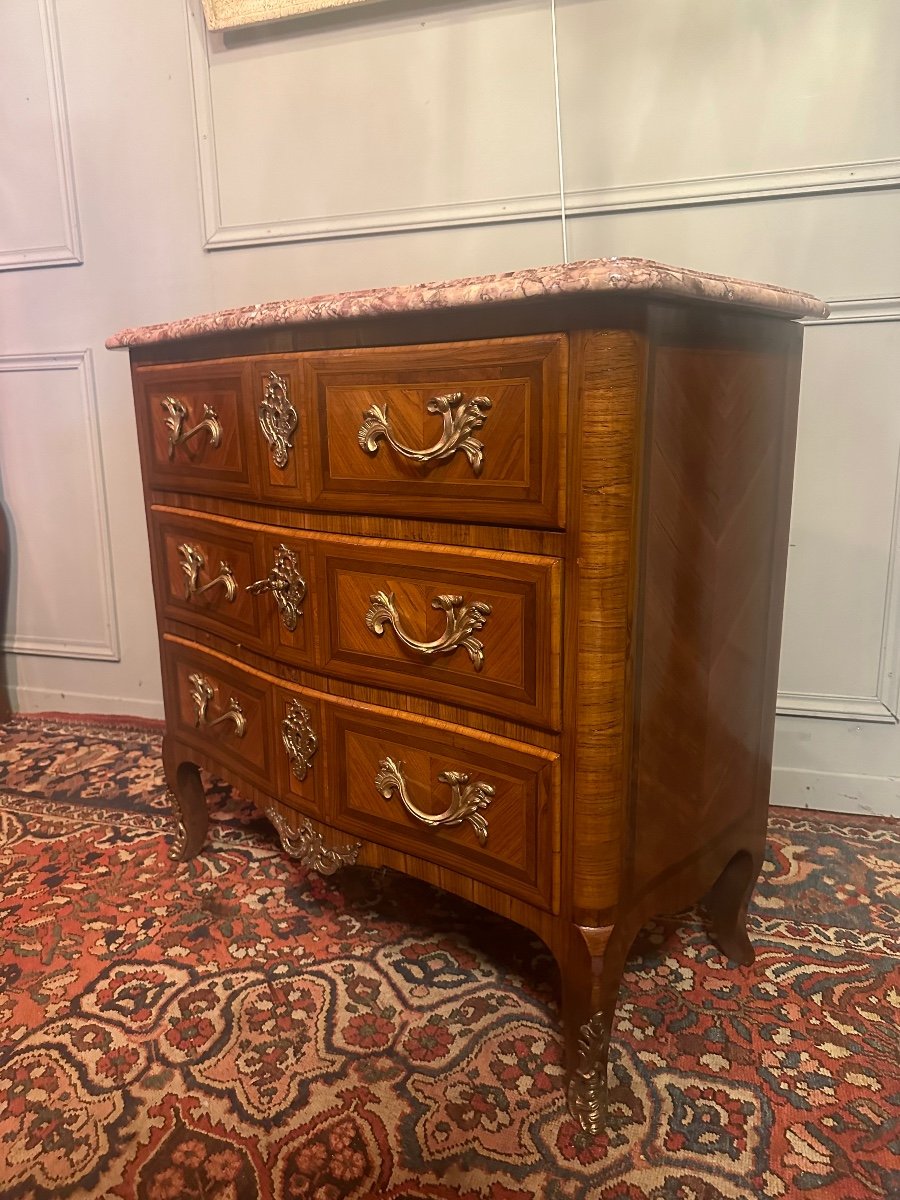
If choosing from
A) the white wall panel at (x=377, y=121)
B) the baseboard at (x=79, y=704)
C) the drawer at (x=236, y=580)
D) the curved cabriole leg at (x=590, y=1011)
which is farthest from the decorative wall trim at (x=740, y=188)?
the baseboard at (x=79, y=704)

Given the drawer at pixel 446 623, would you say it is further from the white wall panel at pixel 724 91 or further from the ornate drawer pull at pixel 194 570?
the white wall panel at pixel 724 91

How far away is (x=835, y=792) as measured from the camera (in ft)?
5.64

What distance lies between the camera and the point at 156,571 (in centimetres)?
151

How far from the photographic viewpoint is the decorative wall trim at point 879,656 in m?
1.53

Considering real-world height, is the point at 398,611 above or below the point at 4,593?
above

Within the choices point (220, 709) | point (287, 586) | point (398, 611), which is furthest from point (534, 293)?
point (220, 709)

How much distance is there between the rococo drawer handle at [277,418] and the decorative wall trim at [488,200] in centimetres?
84

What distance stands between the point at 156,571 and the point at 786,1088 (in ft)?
4.07

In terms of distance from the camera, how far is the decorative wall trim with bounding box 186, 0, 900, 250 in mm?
1509

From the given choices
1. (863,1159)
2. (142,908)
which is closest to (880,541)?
(863,1159)

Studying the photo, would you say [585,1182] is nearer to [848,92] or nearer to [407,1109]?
[407,1109]

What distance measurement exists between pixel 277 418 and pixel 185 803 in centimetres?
85

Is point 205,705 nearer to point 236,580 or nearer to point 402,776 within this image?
point 236,580

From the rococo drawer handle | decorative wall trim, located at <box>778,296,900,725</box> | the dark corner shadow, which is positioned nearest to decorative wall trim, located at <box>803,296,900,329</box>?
decorative wall trim, located at <box>778,296,900,725</box>
